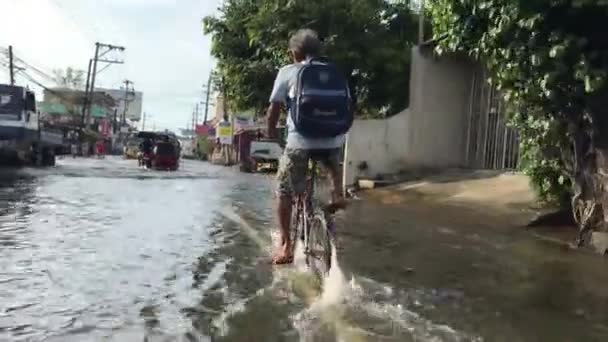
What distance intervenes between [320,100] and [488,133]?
1120 cm

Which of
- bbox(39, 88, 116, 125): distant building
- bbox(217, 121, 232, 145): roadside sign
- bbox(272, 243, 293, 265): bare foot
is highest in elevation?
bbox(39, 88, 116, 125): distant building

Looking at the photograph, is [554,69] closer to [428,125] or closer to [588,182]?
[588,182]

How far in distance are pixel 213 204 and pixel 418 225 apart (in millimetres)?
4356

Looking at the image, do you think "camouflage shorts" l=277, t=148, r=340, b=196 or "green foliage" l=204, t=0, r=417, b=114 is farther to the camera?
"green foliage" l=204, t=0, r=417, b=114

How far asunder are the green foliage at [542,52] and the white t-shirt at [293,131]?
2.66 m

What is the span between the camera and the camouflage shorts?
17.6 feet

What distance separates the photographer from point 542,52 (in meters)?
6.89

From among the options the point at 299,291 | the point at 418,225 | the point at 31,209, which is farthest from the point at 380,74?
the point at 299,291

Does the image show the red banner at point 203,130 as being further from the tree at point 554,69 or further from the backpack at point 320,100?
the backpack at point 320,100

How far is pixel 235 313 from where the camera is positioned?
4543 millimetres

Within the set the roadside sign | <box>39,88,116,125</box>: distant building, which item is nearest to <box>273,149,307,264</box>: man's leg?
the roadside sign

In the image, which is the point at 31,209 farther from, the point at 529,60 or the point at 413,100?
the point at 413,100

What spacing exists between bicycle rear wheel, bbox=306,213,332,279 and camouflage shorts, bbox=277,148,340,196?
0.34 metres

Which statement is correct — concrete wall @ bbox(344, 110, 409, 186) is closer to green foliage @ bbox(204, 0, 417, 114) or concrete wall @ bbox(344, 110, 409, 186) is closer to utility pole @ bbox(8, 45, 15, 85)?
green foliage @ bbox(204, 0, 417, 114)
